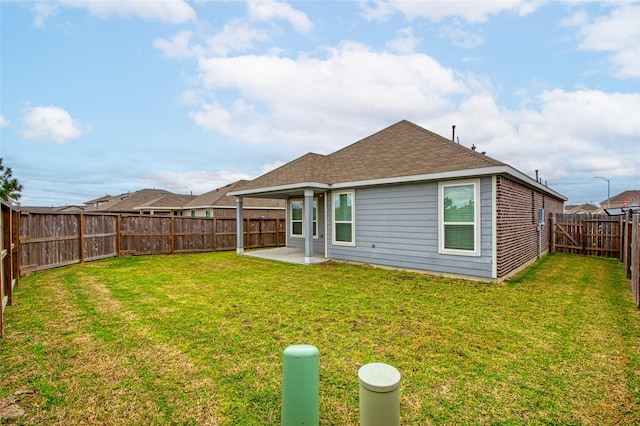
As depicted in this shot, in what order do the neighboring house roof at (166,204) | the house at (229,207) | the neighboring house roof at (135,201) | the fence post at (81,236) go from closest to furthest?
the fence post at (81,236), the house at (229,207), the neighboring house roof at (166,204), the neighboring house roof at (135,201)

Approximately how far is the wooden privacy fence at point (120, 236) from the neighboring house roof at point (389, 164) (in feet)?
11.0

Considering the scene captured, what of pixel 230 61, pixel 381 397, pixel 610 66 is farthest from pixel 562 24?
pixel 381 397

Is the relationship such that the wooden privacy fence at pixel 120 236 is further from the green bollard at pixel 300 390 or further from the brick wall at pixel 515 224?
the brick wall at pixel 515 224

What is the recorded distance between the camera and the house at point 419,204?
727 cm

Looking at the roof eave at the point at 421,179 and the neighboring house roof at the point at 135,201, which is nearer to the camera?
the roof eave at the point at 421,179

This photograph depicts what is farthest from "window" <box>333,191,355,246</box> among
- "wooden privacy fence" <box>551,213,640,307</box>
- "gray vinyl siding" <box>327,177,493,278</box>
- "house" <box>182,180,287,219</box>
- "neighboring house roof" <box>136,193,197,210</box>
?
"neighboring house roof" <box>136,193,197,210</box>

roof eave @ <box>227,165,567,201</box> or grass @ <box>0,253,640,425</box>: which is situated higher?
roof eave @ <box>227,165,567,201</box>

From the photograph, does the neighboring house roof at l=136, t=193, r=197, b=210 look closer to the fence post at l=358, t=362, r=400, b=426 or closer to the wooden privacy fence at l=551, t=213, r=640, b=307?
the wooden privacy fence at l=551, t=213, r=640, b=307

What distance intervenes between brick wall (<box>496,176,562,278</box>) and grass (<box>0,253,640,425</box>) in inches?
40.5

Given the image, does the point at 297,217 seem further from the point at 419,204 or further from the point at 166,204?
the point at 166,204

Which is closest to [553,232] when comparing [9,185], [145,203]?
[9,185]

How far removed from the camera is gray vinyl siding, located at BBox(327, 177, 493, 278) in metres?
7.23

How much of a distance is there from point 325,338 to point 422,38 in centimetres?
1113

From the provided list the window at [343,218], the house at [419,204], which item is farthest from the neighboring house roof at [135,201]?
the window at [343,218]
